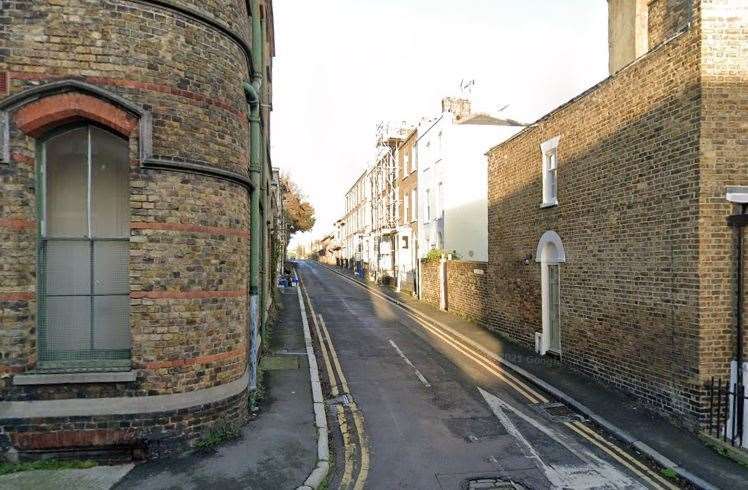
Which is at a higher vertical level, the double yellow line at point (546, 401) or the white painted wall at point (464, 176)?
the white painted wall at point (464, 176)

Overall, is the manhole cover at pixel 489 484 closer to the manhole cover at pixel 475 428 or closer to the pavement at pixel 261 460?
the manhole cover at pixel 475 428

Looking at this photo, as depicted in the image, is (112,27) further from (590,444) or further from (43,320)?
(590,444)

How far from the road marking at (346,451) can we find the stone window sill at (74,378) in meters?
3.19

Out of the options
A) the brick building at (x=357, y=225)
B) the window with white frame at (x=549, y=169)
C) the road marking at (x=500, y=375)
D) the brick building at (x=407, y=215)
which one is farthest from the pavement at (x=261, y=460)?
the brick building at (x=357, y=225)

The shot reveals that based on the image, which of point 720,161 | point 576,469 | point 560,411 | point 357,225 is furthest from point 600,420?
point 357,225

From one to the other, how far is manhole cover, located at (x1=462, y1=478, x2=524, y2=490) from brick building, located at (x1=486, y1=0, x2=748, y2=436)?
158 inches

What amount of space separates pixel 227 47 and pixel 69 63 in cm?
223

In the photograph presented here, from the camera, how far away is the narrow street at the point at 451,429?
6.67 meters

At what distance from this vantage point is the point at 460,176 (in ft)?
84.7

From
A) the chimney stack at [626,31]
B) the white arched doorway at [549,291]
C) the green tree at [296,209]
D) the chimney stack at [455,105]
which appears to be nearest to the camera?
the chimney stack at [626,31]

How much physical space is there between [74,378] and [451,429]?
5.83 m

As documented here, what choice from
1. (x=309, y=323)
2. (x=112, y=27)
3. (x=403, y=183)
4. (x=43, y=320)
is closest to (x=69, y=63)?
(x=112, y=27)

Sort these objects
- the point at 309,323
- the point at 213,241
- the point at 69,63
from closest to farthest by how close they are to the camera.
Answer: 1. the point at 69,63
2. the point at 213,241
3. the point at 309,323

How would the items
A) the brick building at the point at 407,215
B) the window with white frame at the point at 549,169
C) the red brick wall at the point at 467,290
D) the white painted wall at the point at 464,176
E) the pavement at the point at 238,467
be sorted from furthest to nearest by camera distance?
the brick building at the point at 407,215, the white painted wall at the point at 464,176, the red brick wall at the point at 467,290, the window with white frame at the point at 549,169, the pavement at the point at 238,467
